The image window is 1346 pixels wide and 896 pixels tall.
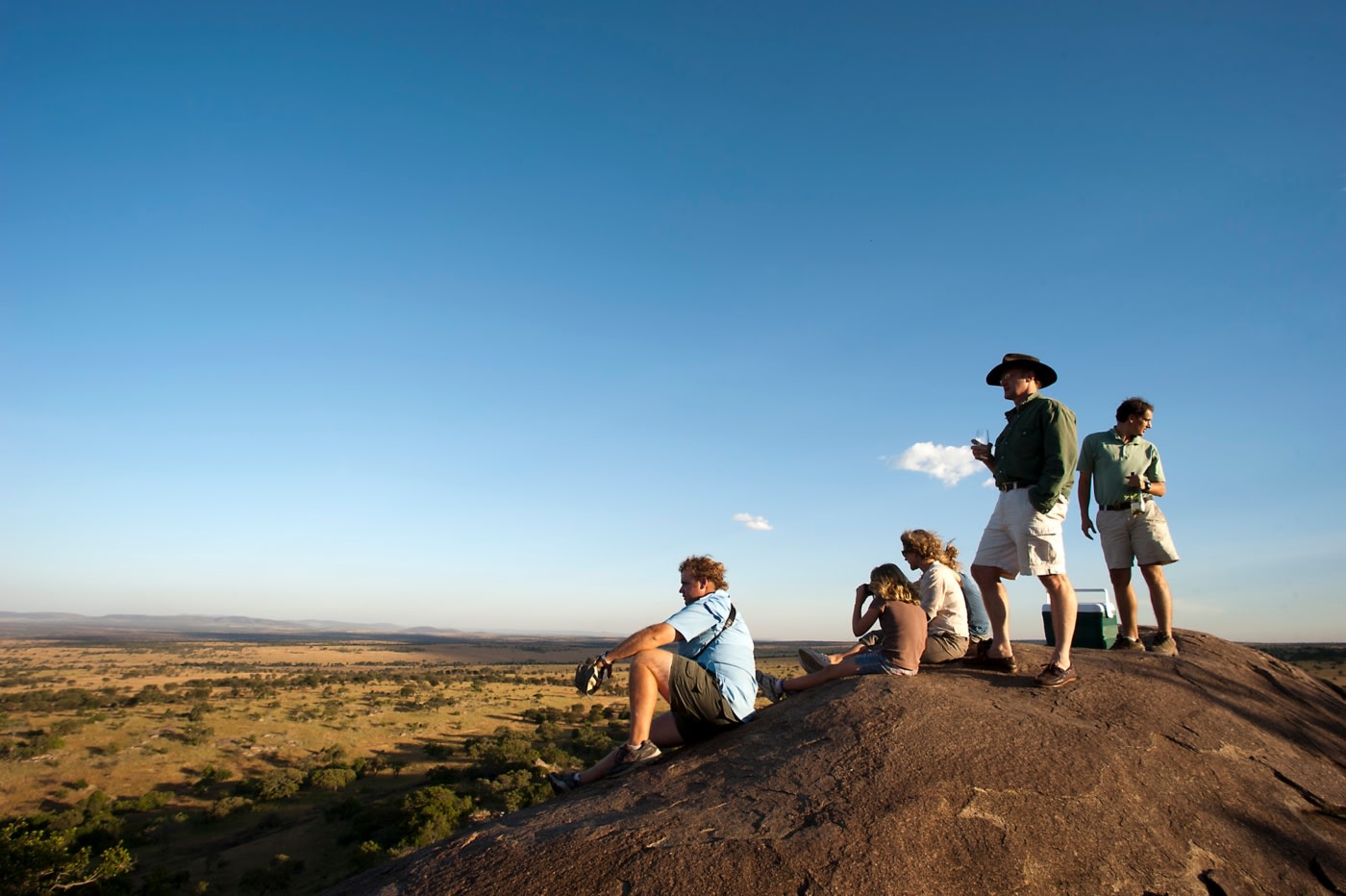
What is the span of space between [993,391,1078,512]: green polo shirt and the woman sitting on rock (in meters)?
1.20

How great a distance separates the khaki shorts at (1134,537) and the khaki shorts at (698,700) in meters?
4.38

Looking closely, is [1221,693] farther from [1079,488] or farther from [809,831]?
[809,831]

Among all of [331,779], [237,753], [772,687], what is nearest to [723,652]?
[772,687]

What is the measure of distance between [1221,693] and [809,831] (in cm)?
466

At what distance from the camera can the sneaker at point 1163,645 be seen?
7000 millimetres

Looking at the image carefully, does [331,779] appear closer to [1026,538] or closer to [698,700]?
[698,700]

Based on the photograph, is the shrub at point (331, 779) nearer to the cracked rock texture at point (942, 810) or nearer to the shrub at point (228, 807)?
the shrub at point (228, 807)

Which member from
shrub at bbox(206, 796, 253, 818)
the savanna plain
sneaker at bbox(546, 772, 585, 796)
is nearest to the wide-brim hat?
sneaker at bbox(546, 772, 585, 796)

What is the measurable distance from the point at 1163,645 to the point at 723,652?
4.73 meters

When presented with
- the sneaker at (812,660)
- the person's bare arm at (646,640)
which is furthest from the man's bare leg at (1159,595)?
the person's bare arm at (646,640)

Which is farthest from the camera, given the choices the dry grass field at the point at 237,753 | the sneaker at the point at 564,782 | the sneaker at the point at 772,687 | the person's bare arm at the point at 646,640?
the dry grass field at the point at 237,753

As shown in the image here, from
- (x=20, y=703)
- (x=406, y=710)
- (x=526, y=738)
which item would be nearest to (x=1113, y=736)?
(x=526, y=738)

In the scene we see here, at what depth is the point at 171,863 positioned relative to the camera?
14.8 m

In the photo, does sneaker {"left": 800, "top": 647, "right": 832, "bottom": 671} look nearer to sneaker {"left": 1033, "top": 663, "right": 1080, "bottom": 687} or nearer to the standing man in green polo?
sneaker {"left": 1033, "top": 663, "right": 1080, "bottom": 687}
